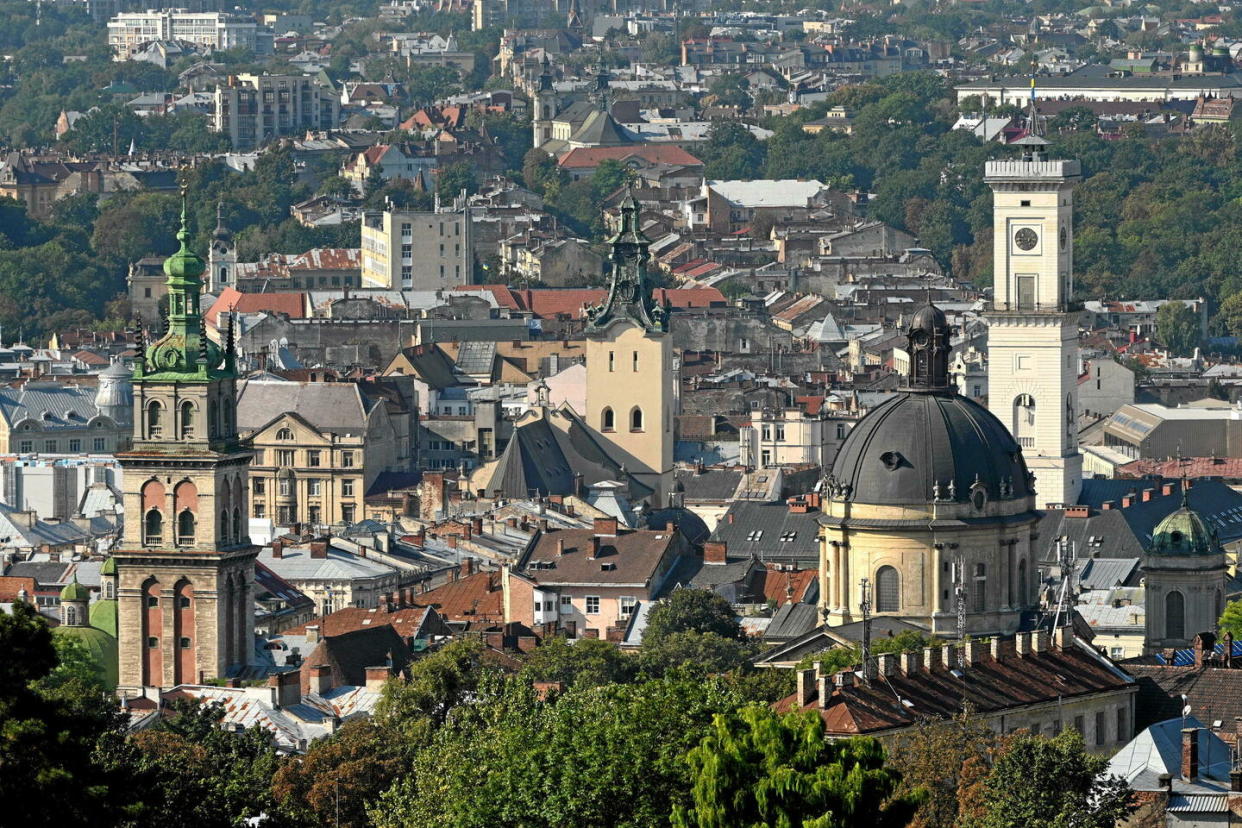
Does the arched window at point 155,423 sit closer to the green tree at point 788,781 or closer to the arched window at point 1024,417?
the arched window at point 1024,417

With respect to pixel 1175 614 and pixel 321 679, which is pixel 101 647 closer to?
pixel 321 679

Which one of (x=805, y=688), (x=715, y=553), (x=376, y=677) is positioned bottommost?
(x=715, y=553)

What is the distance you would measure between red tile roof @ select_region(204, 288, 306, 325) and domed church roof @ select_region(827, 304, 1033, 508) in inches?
3262

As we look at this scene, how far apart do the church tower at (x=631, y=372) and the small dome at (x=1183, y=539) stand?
1599 inches

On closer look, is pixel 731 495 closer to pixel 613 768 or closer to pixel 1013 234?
pixel 1013 234

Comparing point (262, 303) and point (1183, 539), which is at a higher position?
point (1183, 539)

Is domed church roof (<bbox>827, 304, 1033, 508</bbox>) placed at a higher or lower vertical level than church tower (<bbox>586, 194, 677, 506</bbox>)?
higher

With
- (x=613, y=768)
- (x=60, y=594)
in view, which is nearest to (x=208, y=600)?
(x=60, y=594)

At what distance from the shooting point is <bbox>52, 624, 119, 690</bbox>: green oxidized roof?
274 ft

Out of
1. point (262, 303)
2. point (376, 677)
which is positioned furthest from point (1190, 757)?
point (262, 303)

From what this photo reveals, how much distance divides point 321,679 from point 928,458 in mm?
11360

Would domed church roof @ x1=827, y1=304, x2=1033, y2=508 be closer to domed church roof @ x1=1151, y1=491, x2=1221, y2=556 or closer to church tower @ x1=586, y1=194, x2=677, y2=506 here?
domed church roof @ x1=1151, y1=491, x2=1221, y2=556

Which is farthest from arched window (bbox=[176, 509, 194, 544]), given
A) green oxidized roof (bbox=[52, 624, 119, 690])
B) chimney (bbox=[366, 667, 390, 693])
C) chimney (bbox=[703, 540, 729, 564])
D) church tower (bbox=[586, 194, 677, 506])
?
church tower (bbox=[586, 194, 677, 506])

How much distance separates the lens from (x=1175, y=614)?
85.7m
